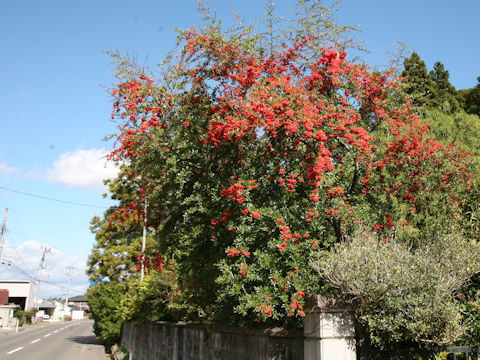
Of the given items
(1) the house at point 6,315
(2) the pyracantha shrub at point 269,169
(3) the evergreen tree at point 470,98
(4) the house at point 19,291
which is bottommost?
(1) the house at point 6,315

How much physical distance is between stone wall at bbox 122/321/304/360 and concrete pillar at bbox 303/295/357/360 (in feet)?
1.91

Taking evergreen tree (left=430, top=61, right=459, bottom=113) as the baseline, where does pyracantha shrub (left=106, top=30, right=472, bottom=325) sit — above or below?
below

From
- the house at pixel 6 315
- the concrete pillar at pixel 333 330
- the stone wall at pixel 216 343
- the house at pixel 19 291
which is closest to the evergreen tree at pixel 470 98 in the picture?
the stone wall at pixel 216 343

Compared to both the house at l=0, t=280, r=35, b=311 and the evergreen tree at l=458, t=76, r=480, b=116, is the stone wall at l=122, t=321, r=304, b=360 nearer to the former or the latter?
the evergreen tree at l=458, t=76, r=480, b=116

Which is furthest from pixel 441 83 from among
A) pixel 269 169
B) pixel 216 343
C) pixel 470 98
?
pixel 216 343

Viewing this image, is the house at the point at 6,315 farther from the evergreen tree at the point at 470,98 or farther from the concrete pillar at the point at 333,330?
the concrete pillar at the point at 333,330

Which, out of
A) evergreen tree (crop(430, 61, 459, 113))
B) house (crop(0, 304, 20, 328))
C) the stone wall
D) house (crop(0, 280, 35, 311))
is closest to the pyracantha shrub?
the stone wall

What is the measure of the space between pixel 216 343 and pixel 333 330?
3607 mm

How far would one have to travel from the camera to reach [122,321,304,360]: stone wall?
5.57 metres

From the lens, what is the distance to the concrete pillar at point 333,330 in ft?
15.7

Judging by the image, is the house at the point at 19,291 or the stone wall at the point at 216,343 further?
the house at the point at 19,291

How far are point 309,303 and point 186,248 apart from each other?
3.78 metres

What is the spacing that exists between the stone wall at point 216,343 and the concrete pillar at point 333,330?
0.58 meters

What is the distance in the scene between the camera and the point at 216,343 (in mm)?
7793
